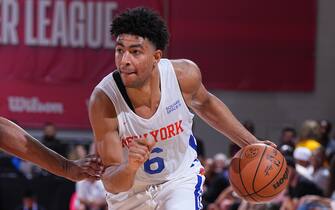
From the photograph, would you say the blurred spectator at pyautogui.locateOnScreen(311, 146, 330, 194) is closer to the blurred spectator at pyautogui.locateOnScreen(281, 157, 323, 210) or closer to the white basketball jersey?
the blurred spectator at pyautogui.locateOnScreen(281, 157, 323, 210)

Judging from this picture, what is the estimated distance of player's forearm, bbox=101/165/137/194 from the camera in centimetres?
468

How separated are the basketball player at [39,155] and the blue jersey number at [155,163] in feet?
0.94

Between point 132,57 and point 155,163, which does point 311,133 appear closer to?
point 155,163

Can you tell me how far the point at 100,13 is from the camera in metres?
14.0

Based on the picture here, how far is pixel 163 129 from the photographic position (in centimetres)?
520

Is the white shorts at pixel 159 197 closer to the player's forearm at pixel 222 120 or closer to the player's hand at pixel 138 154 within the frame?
Answer: the player's forearm at pixel 222 120

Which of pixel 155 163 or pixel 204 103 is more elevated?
pixel 204 103

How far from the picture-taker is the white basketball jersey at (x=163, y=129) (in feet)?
16.9

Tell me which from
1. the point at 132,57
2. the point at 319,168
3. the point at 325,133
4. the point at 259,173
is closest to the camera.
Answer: the point at 132,57

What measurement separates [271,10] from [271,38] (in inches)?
18.3

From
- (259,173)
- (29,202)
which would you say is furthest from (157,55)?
(29,202)

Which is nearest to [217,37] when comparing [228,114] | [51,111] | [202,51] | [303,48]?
[202,51]

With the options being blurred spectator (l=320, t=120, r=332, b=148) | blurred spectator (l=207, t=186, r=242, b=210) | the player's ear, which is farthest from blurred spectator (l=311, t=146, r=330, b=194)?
the player's ear

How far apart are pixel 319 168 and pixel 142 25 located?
5.69 metres
